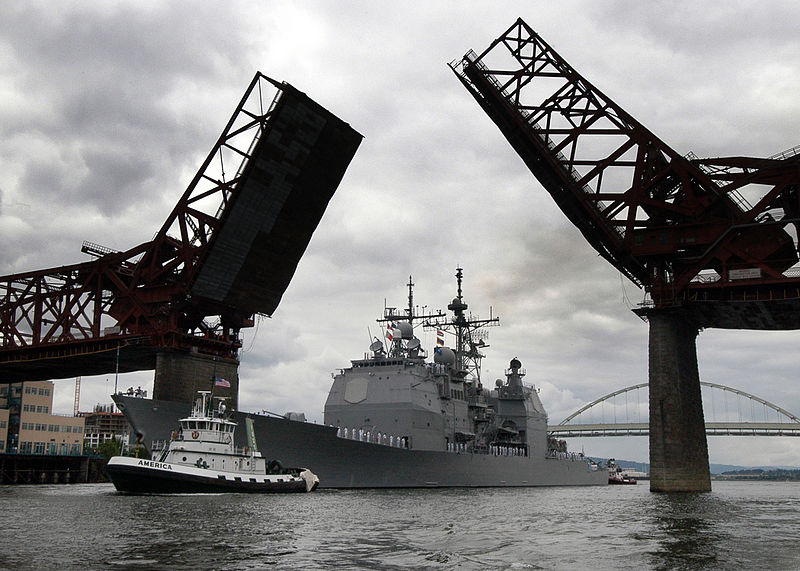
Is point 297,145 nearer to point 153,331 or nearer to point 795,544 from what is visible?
point 153,331

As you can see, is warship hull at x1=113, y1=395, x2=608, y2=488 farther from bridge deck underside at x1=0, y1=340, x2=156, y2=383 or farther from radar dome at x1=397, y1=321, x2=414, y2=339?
bridge deck underside at x1=0, y1=340, x2=156, y2=383

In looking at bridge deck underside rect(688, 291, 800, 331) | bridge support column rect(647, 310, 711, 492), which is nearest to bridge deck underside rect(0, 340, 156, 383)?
bridge support column rect(647, 310, 711, 492)

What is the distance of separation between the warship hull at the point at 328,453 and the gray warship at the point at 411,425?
0.15ft

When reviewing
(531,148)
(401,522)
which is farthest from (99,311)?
(401,522)

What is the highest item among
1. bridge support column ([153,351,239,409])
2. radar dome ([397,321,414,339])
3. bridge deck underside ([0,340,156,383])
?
radar dome ([397,321,414,339])

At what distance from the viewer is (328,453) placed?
36.1m

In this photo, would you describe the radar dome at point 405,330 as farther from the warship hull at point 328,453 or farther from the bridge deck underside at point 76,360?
the bridge deck underside at point 76,360

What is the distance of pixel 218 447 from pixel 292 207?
41.2 ft

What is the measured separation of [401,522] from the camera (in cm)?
2022

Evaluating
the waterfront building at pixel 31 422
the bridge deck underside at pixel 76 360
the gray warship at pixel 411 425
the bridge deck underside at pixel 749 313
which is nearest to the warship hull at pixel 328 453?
the gray warship at pixel 411 425

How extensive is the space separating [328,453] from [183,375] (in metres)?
11.0

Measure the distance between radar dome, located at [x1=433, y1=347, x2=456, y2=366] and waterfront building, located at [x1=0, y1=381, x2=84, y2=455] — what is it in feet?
130

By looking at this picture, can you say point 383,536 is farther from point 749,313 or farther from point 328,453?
point 749,313

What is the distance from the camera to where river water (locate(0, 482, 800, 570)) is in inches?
505
